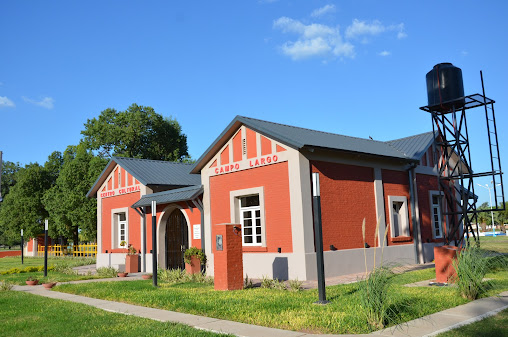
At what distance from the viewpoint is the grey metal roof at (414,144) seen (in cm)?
1905

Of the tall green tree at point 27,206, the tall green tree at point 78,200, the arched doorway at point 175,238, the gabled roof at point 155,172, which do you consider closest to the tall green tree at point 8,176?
the tall green tree at point 27,206

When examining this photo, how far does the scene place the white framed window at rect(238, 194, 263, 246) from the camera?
15359 millimetres

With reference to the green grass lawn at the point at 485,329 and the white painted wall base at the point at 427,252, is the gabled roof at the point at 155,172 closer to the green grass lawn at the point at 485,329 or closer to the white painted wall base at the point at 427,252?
the white painted wall base at the point at 427,252

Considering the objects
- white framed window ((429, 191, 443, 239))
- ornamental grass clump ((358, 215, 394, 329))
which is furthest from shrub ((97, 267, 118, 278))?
white framed window ((429, 191, 443, 239))

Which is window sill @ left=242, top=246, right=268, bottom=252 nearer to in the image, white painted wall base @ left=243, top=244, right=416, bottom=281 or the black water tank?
white painted wall base @ left=243, top=244, right=416, bottom=281

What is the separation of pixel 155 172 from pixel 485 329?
17.9m

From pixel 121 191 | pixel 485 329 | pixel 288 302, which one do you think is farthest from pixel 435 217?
pixel 121 191

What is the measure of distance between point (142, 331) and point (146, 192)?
13738 millimetres

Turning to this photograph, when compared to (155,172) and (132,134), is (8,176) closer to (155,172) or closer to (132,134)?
(132,134)

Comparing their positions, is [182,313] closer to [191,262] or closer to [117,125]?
[191,262]

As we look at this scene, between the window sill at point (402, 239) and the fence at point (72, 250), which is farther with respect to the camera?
the fence at point (72, 250)

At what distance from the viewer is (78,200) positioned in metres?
35.6

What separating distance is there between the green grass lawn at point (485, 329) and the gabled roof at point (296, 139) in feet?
24.8

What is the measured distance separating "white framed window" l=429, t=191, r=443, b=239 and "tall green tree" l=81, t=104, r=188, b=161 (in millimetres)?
30988
